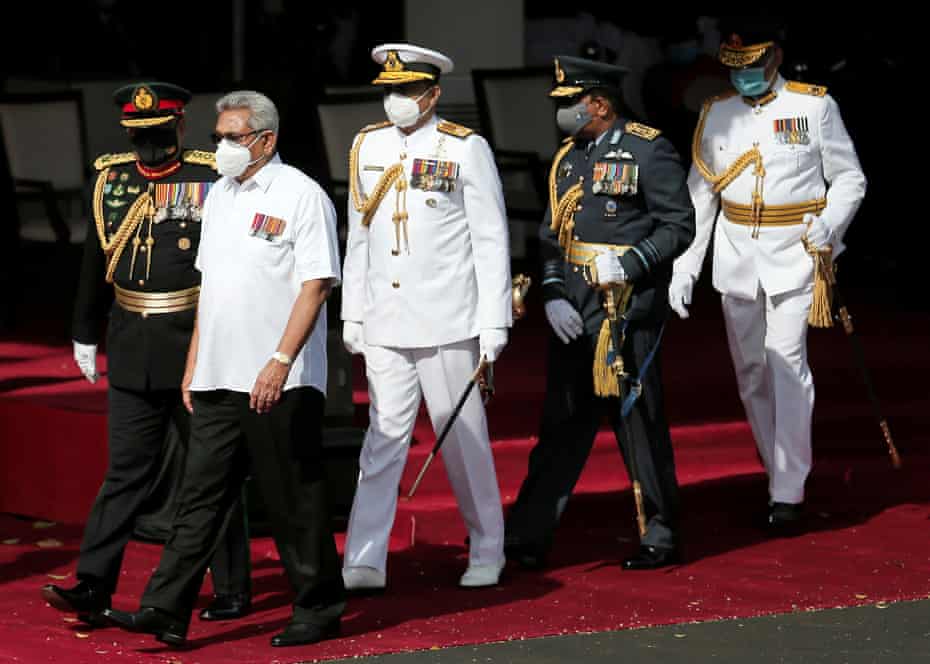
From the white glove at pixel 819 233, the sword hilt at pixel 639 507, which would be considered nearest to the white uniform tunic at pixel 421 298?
the sword hilt at pixel 639 507

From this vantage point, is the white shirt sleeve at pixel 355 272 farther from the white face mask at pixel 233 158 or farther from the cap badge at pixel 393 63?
the white face mask at pixel 233 158

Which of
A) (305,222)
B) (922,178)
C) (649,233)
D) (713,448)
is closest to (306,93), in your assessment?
(922,178)

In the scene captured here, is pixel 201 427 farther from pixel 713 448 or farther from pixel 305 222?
pixel 713 448

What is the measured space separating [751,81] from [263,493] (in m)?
2.77

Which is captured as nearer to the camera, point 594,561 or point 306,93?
point 594,561

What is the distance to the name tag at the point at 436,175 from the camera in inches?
295

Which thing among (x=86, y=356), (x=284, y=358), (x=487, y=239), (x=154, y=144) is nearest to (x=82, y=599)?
(x=86, y=356)

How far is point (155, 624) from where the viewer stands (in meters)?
6.77

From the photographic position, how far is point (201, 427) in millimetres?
6867

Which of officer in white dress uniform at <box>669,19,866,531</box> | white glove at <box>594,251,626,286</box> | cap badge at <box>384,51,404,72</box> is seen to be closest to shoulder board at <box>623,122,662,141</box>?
white glove at <box>594,251,626,286</box>

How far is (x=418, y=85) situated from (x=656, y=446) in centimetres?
159

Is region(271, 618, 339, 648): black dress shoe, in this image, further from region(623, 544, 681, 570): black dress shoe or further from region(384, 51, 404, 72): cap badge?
region(384, 51, 404, 72): cap badge

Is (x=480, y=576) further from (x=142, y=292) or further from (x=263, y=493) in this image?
(x=142, y=292)

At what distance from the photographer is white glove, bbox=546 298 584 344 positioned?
795cm
